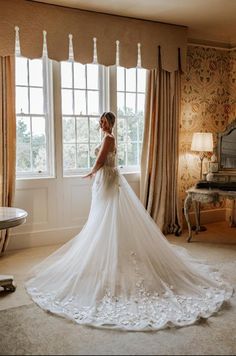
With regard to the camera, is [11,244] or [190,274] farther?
[11,244]

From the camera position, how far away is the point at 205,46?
537 centimetres

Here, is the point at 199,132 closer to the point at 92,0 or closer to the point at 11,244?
the point at 92,0

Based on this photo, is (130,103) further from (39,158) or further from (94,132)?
(39,158)

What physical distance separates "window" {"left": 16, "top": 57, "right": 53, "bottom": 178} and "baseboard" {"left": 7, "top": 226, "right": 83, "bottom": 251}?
705 mm

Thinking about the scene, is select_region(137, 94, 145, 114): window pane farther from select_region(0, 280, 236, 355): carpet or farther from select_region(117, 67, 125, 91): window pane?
select_region(0, 280, 236, 355): carpet

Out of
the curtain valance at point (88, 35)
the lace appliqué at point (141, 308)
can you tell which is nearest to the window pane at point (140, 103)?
the curtain valance at point (88, 35)

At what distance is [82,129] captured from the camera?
4.76 meters

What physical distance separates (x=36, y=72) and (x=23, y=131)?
0.71 meters

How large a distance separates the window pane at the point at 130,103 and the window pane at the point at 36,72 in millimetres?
1170

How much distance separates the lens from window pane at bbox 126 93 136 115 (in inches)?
197

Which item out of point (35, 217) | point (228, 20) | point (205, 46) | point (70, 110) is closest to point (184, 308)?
point (35, 217)

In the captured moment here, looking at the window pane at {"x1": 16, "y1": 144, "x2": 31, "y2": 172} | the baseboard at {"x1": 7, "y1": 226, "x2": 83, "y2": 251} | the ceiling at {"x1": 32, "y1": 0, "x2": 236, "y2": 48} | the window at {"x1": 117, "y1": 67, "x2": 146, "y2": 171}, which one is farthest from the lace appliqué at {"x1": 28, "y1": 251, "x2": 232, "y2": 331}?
the ceiling at {"x1": 32, "y1": 0, "x2": 236, "y2": 48}

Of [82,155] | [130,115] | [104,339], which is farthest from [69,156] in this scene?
[104,339]

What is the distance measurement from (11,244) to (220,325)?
2.64m
